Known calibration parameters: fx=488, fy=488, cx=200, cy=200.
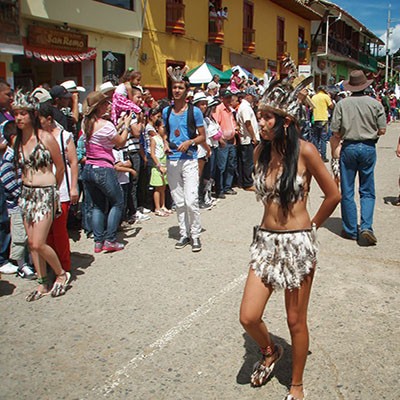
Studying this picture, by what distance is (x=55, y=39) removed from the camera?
12281 mm

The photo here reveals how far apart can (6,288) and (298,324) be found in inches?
126

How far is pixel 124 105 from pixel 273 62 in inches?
855

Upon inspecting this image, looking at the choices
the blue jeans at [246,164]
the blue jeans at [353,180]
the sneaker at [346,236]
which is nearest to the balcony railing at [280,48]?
the blue jeans at [246,164]

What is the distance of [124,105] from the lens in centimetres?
653

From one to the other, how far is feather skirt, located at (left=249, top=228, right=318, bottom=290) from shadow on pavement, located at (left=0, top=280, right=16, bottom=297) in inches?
113

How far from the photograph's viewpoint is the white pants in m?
5.84

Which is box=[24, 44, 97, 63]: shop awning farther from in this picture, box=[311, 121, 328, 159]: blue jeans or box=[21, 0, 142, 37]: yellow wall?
box=[311, 121, 328, 159]: blue jeans

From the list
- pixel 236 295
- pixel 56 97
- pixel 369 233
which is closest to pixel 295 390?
pixel 236 295

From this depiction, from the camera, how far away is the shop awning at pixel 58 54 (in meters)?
11.6

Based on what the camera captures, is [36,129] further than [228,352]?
Yes

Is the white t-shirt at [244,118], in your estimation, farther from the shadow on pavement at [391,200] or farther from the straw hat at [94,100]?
the straw hat at [94,100]

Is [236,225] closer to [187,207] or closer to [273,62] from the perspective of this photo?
[187,207]

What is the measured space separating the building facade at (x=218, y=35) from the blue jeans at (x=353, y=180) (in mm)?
8891

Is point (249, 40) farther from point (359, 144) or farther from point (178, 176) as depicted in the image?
point (178, 176)
